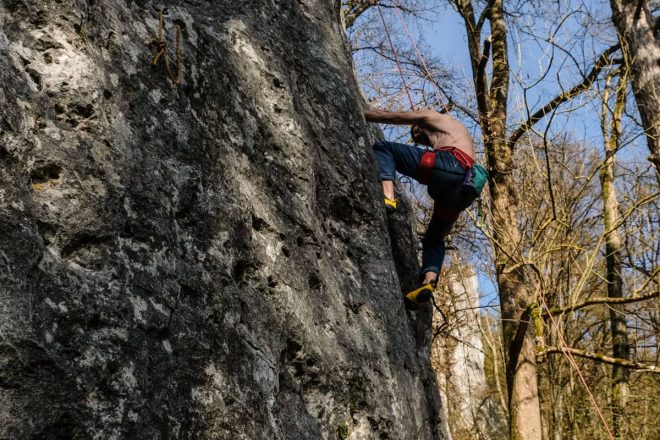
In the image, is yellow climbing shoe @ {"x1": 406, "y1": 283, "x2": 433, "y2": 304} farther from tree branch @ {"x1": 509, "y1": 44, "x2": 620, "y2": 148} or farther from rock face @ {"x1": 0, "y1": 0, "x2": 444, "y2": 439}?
tree branch @ {"x1": 509, "y1": 44, "x2": 620, "y2": 148}

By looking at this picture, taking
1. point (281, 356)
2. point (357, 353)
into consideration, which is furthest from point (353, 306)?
point (281, 356)

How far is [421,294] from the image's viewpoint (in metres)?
4.85

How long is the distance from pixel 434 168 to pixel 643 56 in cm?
459

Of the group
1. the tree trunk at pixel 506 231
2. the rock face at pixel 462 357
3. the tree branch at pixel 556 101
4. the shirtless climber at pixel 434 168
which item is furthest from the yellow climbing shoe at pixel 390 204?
the tree branch at pixel 556 101

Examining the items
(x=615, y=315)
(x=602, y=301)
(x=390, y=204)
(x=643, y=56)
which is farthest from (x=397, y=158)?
(x=615, y=315)

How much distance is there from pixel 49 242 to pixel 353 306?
195 centimetres

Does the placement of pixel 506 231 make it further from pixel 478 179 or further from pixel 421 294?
pixel 421 294

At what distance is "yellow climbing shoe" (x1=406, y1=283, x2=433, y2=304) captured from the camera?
484 cm

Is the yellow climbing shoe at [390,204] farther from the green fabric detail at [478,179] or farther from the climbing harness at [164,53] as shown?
the climbing harness at [164,53]

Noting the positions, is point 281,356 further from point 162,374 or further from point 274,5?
point 274,5

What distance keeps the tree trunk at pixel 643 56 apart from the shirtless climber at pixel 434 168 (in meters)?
3.48

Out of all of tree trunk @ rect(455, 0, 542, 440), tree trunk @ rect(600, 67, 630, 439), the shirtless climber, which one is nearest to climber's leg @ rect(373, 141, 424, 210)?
the shirtless climber

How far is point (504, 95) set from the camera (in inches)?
353

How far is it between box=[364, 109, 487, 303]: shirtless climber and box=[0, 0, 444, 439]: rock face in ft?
1.89
